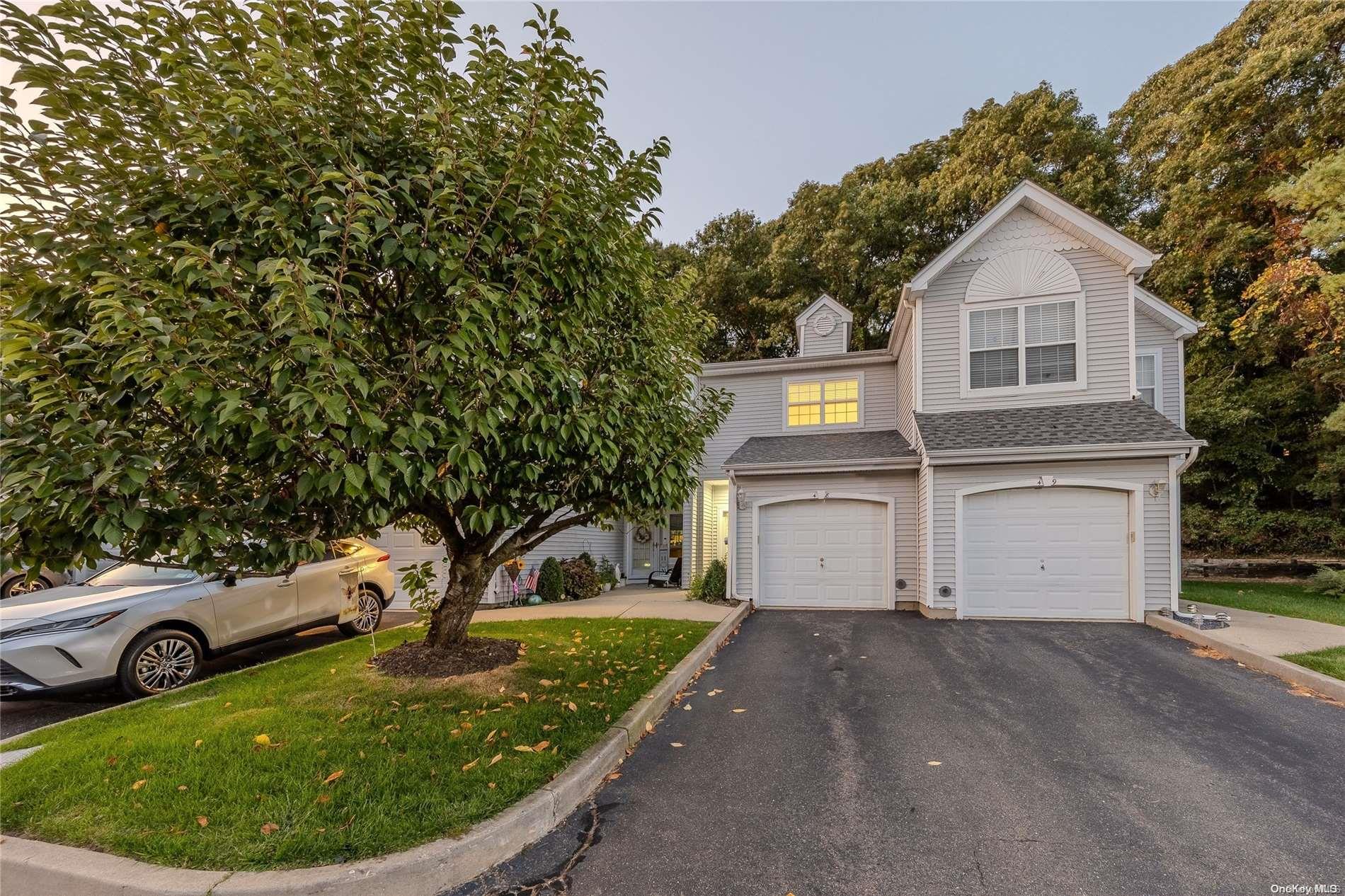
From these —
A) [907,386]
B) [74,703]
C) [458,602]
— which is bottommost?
[74,703]

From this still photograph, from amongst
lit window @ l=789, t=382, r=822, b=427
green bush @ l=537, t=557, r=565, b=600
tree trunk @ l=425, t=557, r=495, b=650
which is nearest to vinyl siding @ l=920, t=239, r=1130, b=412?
lit window @ l=789, t=382, r=822, b=427

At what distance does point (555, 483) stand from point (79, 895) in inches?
130

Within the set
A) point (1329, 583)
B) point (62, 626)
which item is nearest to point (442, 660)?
point (62, 626)

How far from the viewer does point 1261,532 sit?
14672mm

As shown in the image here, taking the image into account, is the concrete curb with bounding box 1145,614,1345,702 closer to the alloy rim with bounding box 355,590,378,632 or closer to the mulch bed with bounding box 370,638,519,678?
the mulch bed with bounding box 370,638,519,678

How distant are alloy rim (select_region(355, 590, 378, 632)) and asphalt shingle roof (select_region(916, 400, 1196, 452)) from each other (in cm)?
913

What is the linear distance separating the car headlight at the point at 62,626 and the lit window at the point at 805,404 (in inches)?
449

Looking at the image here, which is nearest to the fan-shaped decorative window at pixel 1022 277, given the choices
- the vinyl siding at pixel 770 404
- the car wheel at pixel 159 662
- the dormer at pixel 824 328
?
the vinyl siding at pixel 770 404

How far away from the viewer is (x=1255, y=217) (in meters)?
15.0

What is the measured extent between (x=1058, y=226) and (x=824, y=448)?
585 centimetres

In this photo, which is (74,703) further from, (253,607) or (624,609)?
(624,609)

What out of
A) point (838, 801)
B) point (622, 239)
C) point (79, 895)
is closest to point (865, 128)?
point (622, 239)

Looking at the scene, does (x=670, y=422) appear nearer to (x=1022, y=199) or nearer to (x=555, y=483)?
(x=555, y=483)

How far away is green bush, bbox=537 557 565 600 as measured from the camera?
36.2 ft
